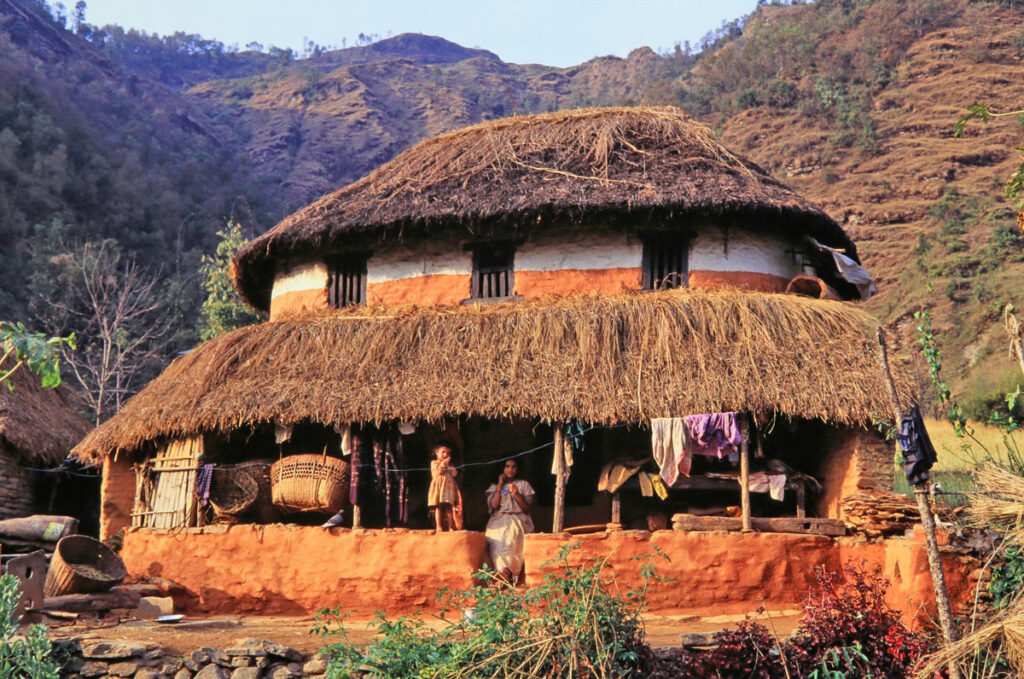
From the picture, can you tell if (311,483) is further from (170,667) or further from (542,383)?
(170,667)

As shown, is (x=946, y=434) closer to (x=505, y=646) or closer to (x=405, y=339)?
(x=405, y=339)

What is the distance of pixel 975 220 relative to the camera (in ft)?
108

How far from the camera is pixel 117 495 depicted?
13961 millimetres

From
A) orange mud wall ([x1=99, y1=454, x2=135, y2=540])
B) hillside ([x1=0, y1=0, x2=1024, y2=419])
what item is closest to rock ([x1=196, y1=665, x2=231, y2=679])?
orange mud wall ([x1=99, y1=454, x2=135, y2=540])

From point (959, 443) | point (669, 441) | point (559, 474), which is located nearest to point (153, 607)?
point (559, 474)

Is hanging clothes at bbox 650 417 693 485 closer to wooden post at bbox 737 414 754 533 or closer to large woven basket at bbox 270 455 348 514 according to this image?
wooden post at bbox 737 414 754 533

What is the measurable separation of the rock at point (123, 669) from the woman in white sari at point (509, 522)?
4056 millimetres

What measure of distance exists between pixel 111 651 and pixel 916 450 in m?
7.95

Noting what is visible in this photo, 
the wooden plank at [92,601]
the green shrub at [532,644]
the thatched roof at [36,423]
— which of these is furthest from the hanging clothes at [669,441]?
the thatched roof at [36,423]

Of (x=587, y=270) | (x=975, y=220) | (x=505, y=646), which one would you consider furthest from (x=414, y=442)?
(x=975, y=220)

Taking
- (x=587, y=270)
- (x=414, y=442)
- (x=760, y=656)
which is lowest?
(x=760, y=656)

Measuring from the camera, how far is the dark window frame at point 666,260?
1412 cm

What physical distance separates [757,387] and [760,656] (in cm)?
382

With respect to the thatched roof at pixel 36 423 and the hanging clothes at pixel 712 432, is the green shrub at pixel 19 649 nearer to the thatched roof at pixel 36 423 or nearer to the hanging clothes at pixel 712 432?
the hanging clothes at pixel 712 432
